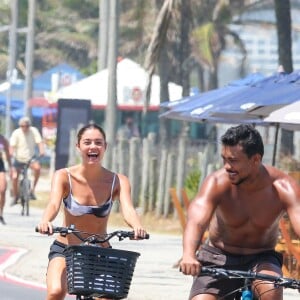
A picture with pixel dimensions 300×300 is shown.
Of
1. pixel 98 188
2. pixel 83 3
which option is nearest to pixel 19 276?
pixel 98 188

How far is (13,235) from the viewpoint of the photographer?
849 inches

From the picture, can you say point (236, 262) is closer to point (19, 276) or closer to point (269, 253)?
point (269, 253)

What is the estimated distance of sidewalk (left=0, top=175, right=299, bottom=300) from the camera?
1473 centimetres

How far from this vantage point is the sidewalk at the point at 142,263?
1473cm

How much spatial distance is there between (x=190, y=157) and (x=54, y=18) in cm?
7119

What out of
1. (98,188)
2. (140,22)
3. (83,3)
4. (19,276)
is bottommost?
(19,276)

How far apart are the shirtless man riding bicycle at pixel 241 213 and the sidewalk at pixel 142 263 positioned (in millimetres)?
5905

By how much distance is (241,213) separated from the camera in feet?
26.5

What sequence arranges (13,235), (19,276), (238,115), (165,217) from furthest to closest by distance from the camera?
(165,217) → (13,235) → (238,115) → (19,276)

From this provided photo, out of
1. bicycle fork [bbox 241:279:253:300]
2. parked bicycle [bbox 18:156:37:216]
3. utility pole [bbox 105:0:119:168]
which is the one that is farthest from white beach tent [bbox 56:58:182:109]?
bicycle fork [bbox 241:279:253:300]

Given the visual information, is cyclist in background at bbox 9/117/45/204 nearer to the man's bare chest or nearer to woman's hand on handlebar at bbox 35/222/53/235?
woman's hand on handlebar at bbox 35/222/53/235

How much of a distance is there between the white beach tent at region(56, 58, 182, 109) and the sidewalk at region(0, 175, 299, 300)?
14.9 meters

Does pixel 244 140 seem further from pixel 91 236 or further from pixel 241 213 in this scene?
pixel 91 236

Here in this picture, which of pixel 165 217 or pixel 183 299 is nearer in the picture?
pixel 183 299
